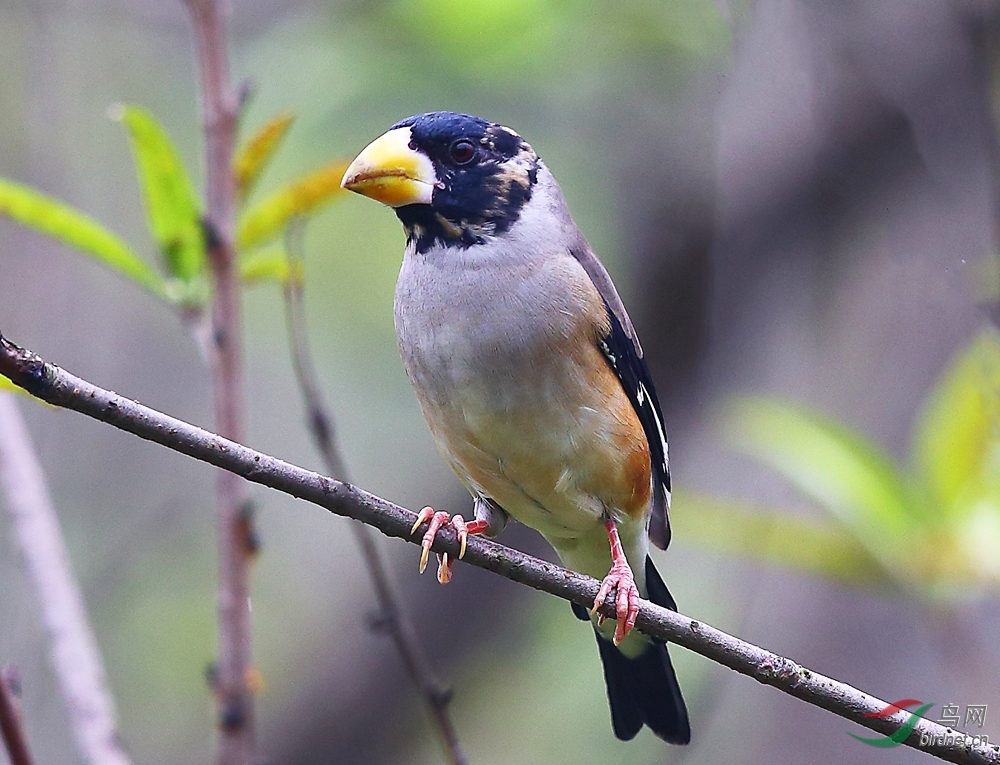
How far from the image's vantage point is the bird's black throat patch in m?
A: 2.89

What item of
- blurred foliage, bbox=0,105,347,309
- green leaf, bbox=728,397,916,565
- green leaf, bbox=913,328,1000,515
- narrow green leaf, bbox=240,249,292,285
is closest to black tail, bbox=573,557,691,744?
green leaf, bbox=728,397,916,565

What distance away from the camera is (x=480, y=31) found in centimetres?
450

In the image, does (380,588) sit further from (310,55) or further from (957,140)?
(310,55)

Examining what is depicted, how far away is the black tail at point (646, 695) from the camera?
3133mm

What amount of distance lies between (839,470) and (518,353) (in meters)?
1.25

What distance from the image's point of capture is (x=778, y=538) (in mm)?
3535

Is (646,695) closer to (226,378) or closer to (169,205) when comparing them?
(226,378)

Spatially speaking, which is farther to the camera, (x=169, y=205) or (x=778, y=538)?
(x=778, y=538)

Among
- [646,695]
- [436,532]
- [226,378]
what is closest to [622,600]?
[436,532]

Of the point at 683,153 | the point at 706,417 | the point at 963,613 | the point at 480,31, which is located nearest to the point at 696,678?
the point at 706,417

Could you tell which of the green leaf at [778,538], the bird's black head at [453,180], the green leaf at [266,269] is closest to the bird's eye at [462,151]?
the bird's black head at [453,180]

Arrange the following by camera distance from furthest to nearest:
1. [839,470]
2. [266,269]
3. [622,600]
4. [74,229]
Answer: [839,470] → [266,269] → [74,229] → [622,600]

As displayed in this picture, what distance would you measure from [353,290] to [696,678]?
2425 millimetres

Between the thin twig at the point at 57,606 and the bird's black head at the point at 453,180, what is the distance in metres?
0.98
